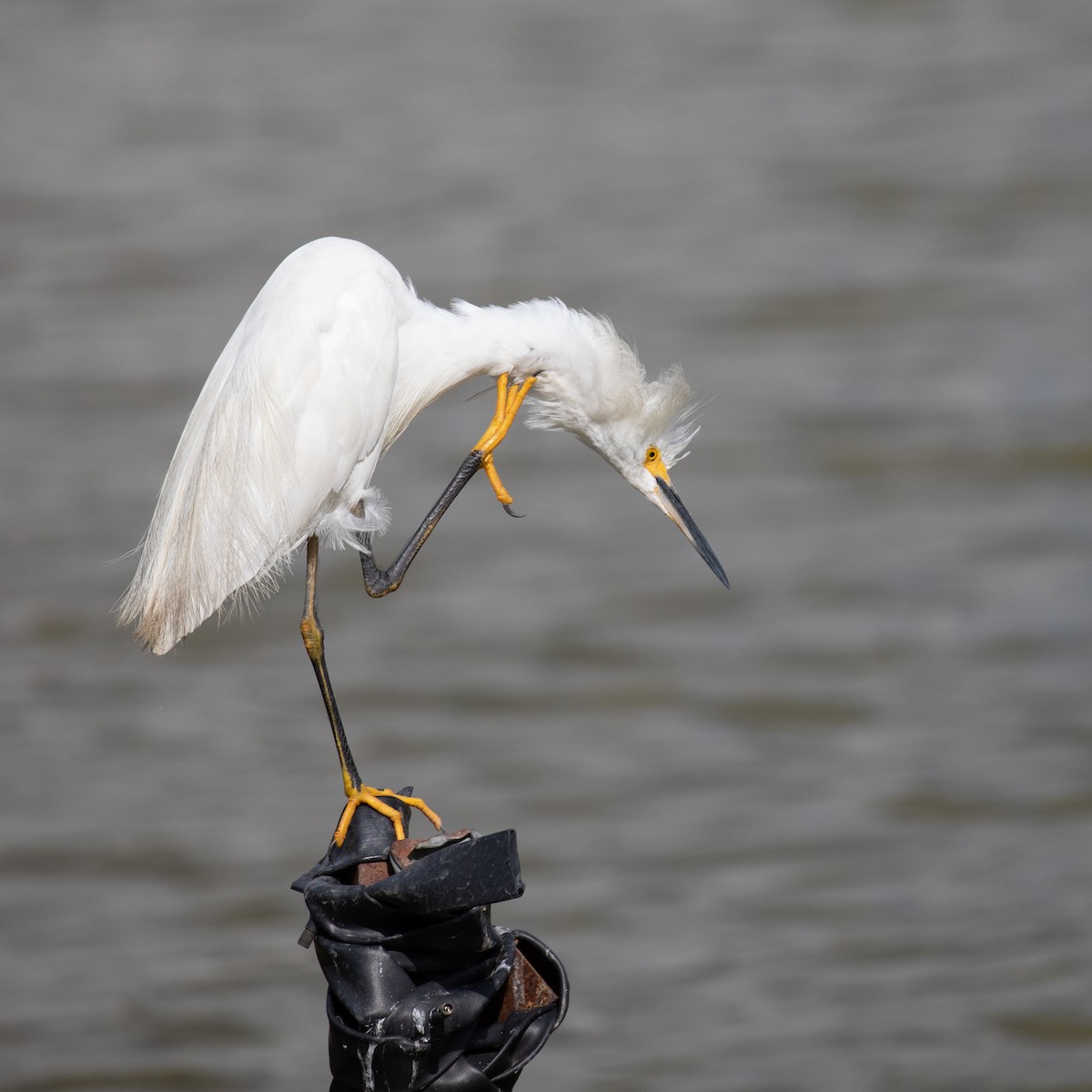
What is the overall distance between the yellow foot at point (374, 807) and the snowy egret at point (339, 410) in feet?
0.80

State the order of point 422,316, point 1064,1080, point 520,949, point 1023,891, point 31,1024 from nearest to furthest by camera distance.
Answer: point 520,949
point 422,316
point 1064,1080
point 31,1024
point 1023,891

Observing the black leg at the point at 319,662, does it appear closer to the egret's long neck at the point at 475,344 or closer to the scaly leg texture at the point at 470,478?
the scaly leg texture at the point at 470,478

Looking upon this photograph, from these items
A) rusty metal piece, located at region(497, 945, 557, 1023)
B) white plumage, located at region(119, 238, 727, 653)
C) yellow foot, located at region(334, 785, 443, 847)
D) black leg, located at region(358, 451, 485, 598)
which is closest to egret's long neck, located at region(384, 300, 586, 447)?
white plumage, located at region(119, 238, 727, 653)

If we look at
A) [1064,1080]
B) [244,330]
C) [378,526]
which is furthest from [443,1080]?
[1064,1080]

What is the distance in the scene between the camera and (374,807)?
2.52 meters

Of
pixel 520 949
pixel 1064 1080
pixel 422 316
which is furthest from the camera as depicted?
pixel 1064 1080

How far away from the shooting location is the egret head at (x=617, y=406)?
277 centimetres

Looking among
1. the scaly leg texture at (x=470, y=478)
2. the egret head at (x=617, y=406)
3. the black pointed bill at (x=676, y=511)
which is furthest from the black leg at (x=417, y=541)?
the black pointed bill at (x=676, y=511)

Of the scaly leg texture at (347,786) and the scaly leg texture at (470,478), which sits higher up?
the scaly leg texture at (470,478)

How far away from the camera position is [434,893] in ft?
6.88

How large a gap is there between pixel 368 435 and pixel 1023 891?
16.0ft

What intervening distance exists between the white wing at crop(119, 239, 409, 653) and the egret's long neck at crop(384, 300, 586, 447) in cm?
5

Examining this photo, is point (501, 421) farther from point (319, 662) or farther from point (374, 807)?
point (374, 807)

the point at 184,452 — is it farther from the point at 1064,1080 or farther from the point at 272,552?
the point at 1064,1080
